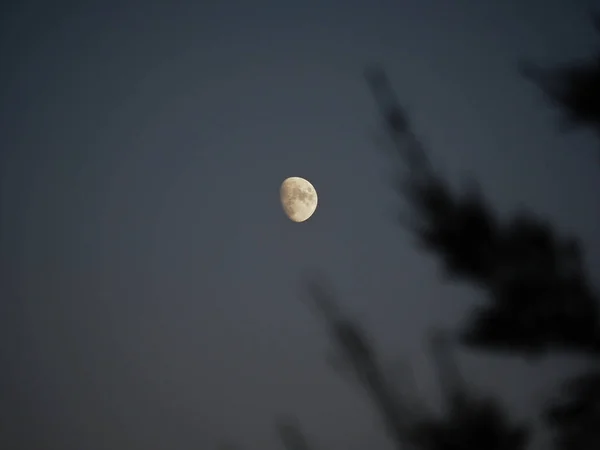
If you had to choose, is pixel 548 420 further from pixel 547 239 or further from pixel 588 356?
pixel 547 239

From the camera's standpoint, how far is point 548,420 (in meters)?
2.69

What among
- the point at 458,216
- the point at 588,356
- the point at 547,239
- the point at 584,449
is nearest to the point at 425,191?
the point at 458,216

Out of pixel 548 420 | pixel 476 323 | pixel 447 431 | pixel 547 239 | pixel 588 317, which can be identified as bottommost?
pixel 447 431

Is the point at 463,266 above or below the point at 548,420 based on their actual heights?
above

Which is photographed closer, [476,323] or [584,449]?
[584,449]

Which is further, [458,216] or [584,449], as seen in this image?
[458,216]

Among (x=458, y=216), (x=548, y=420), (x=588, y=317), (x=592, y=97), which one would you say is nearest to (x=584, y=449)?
(x=548, y=420)

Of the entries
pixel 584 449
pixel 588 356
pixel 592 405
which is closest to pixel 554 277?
pixel 588 356

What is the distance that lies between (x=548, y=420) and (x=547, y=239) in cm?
80

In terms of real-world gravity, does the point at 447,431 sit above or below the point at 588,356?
below

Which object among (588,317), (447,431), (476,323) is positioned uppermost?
(588,317)

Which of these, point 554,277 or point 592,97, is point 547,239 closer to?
point 554,277

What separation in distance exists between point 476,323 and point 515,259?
1.11 ft

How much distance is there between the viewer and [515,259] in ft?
8.95
